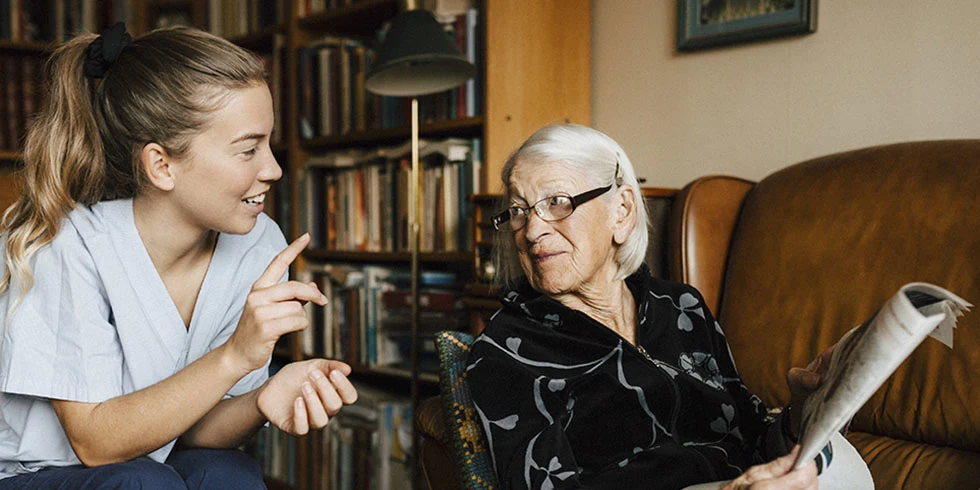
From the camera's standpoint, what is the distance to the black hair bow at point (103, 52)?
1.25 m

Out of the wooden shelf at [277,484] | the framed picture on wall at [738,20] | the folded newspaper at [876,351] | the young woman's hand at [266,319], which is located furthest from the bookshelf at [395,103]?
the folded newspaper at [876,351]

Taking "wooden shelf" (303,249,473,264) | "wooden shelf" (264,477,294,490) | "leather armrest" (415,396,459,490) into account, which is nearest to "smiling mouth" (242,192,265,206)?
"leather armrest" (415,396,459,490)

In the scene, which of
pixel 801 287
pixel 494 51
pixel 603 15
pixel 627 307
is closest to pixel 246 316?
pixel 627 307

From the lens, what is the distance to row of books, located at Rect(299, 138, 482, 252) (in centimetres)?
238

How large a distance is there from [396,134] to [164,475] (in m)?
1.59

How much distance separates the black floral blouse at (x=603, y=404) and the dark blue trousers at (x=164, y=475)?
15.6 inches

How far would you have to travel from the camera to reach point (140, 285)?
4.12 ft

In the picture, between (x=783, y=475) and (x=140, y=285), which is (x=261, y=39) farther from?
(x=783, y=475)

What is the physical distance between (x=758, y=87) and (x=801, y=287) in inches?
26.7

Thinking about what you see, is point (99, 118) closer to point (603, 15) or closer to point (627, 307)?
point (627, 307)

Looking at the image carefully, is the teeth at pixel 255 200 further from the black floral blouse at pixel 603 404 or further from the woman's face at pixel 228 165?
the black floral blouse at pixel 603 404

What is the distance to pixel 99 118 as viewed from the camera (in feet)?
4.16

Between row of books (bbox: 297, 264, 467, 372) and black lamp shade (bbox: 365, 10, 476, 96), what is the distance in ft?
1.97

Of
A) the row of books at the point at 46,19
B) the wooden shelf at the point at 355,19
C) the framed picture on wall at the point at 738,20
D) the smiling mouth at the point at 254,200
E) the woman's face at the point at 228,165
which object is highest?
the row of books at the point at 46,19
